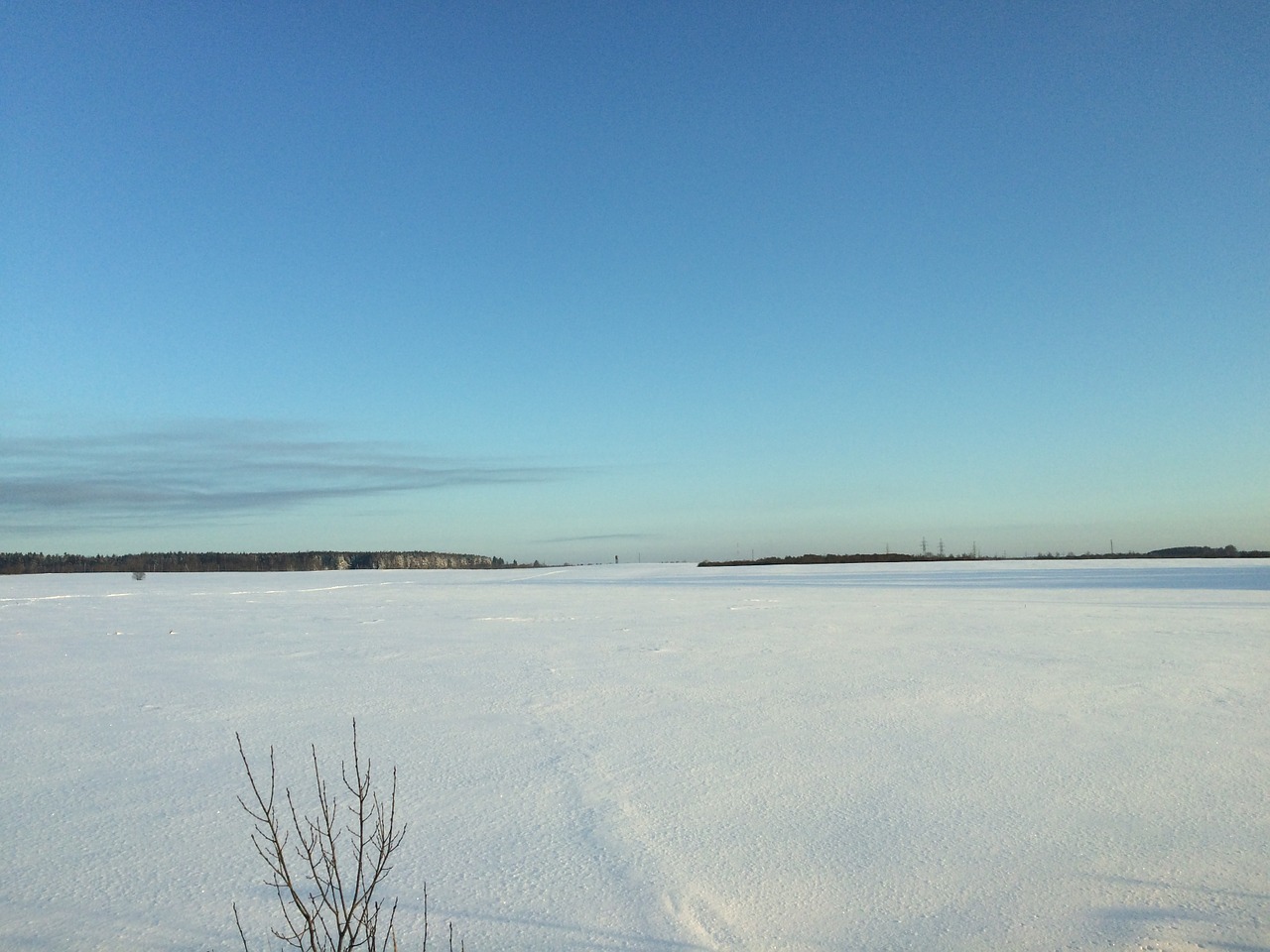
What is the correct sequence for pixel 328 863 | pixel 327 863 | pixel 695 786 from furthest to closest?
pixel 695 786 → pixel 328 863 → pixel 327 863

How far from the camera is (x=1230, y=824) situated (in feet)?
9.95

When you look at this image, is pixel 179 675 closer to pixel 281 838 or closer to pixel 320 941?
pixel 281 838

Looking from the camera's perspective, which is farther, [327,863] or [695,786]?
[695,786]

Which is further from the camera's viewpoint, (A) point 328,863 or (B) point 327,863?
(A) point 328,863

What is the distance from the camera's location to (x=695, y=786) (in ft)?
11.5

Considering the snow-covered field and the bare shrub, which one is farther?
the snow-covered field

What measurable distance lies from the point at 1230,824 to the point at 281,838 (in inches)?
133

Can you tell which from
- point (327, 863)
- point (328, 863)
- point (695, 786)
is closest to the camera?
point (327, 863)

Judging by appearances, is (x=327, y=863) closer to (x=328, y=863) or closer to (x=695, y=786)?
(x=328, y=863)

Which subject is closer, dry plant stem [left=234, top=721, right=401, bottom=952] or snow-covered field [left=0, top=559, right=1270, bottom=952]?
dry plant stem [left=234, top=721, right=401, bottom=952]

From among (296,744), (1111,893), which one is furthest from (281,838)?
(1111,893)

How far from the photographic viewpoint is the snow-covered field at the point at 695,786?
241 centimetres

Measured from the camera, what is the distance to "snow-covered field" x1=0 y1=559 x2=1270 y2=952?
95.0 inches

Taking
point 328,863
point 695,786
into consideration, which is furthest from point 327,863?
point 695,786
